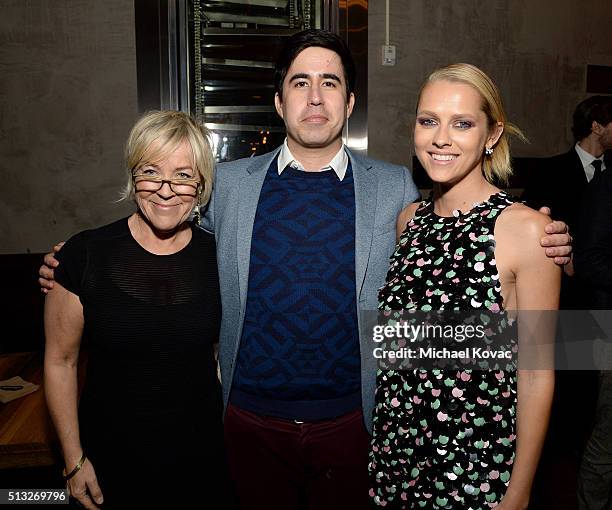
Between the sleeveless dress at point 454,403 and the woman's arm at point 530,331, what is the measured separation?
1.4 inches

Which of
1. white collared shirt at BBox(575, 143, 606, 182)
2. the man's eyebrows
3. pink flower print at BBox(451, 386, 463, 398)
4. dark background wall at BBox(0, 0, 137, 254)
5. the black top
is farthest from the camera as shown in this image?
white collared shirt at BBox(575, 143, 606, 182)

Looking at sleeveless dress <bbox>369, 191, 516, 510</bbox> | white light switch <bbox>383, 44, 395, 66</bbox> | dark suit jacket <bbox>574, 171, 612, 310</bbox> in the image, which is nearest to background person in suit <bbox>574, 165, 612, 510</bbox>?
dark suit jacket <bbox>574, 171, 612, 310</bbox>

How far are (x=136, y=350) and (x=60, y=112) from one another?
2.36 meters

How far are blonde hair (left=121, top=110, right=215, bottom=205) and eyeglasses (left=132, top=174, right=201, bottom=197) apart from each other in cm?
4

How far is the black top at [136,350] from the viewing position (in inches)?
60.7

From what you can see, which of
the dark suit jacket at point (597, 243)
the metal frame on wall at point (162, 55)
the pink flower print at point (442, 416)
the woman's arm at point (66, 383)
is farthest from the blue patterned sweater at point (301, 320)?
the metal frame on wall at point (162, 55)

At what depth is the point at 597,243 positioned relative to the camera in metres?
2.11

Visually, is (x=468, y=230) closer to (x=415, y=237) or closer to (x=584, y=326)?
(x=415, y=237)

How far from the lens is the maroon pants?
168cm

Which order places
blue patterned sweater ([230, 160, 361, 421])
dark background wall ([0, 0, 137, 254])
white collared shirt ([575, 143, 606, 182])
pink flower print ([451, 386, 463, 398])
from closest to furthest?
pink flower print ([451, 386, 463, 398]) < blue patterned sweater ([230, 160, 361, 421]) < dark background wall ([0, 0, 137, 254]) < white collared shirt ([575, 143, 606, 182])

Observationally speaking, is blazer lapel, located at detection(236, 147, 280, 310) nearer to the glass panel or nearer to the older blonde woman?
the older blonde woman

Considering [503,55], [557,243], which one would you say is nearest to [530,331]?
[557,243]

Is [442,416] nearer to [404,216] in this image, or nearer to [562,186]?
[404,216]

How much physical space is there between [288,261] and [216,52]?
2286 mm
